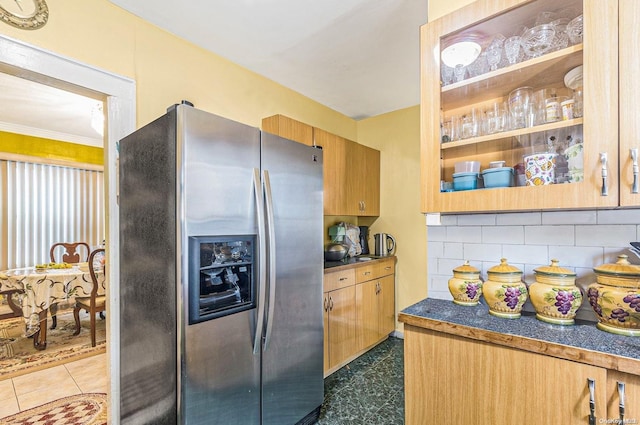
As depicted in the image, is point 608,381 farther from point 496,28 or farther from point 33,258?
point 33,258

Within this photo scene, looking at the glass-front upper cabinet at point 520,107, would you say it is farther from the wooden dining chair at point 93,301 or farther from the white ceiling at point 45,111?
the wooden dining chair at point 93,301

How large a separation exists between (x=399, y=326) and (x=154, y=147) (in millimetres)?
3044

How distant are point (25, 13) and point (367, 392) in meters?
3.11

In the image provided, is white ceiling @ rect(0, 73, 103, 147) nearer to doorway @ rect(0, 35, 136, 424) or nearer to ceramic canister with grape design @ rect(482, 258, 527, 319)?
doorway @ rect(0, 35, 136, 424)

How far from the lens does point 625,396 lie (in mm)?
906

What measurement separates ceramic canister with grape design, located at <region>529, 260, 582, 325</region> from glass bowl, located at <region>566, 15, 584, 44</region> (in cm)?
86

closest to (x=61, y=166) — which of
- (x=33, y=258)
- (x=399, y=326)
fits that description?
(x=33, y=258)

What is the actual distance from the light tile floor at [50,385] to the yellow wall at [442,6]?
318cm

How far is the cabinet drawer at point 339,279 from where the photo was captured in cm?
244

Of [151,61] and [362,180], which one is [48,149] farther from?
[362,180]

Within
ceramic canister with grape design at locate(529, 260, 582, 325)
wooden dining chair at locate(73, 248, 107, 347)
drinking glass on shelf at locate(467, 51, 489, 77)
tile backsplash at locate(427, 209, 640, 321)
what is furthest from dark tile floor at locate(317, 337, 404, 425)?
wooden dining chair at locate(73, 248, 107, 347)

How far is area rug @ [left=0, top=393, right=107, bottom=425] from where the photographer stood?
201 cm

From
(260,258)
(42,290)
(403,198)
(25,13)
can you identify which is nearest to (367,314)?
(403,198)

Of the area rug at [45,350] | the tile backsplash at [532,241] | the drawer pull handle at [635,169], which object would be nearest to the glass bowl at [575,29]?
the drawer pull handle at [635,169]
